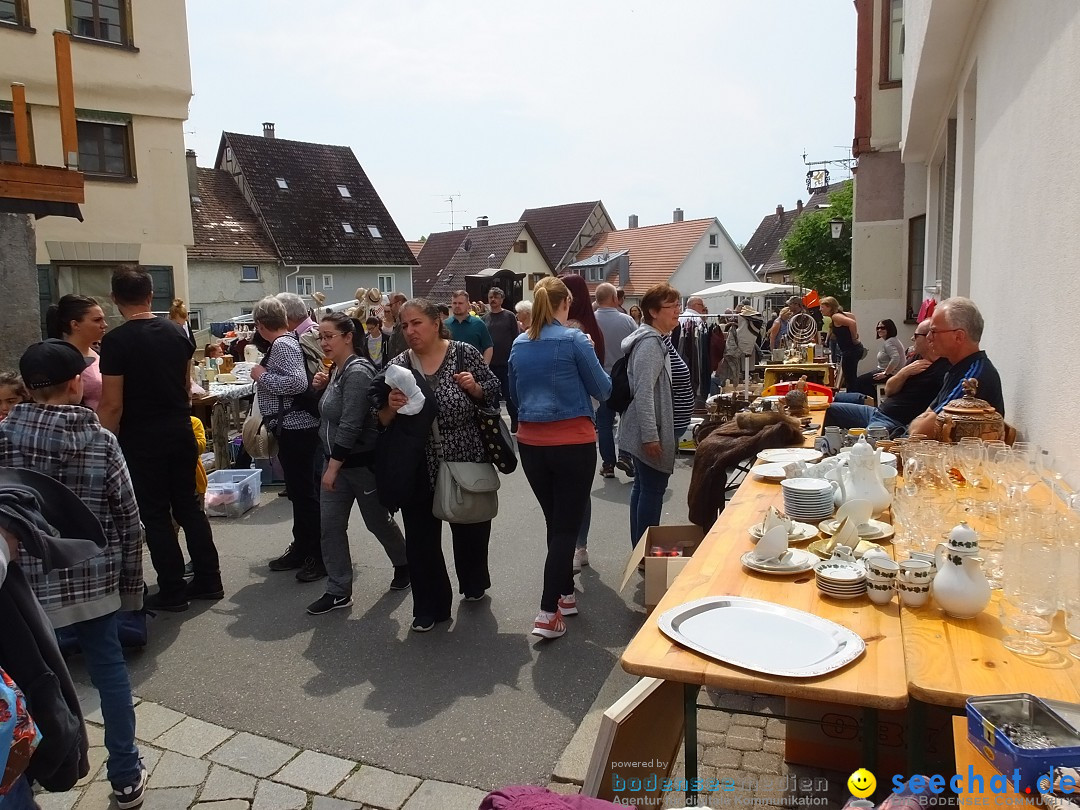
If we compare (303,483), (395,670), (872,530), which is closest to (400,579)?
(303,483)

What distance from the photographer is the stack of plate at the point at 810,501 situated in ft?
9.92

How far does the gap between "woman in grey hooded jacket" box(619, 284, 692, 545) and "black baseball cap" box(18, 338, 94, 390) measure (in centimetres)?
277

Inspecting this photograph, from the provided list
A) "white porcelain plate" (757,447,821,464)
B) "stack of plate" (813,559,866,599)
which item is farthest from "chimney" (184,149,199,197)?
"stack of plate" (813,559,866,599)

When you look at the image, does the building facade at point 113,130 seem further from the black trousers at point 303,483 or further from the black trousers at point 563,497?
the black trousers at point 563,497

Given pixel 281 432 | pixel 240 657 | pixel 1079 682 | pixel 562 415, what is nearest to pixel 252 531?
pixel 281 432

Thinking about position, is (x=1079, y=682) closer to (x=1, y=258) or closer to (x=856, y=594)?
(x=856, y=594)

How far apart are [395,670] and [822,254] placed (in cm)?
3626

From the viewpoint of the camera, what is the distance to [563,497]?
160 inches

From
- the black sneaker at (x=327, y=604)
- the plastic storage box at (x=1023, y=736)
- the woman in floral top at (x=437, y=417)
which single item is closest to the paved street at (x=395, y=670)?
the black sneaker at (x=327, y=604)

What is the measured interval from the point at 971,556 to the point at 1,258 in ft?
32.7

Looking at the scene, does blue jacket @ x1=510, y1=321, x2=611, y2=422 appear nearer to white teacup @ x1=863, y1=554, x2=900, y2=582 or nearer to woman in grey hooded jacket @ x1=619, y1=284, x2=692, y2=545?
woman in grey hooded jacket @ x1=619, y1=284, x2=692, y2=545

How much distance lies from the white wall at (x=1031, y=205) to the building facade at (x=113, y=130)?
14733mm

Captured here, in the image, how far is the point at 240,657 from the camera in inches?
156

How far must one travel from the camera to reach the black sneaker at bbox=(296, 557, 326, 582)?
504 centimetres
